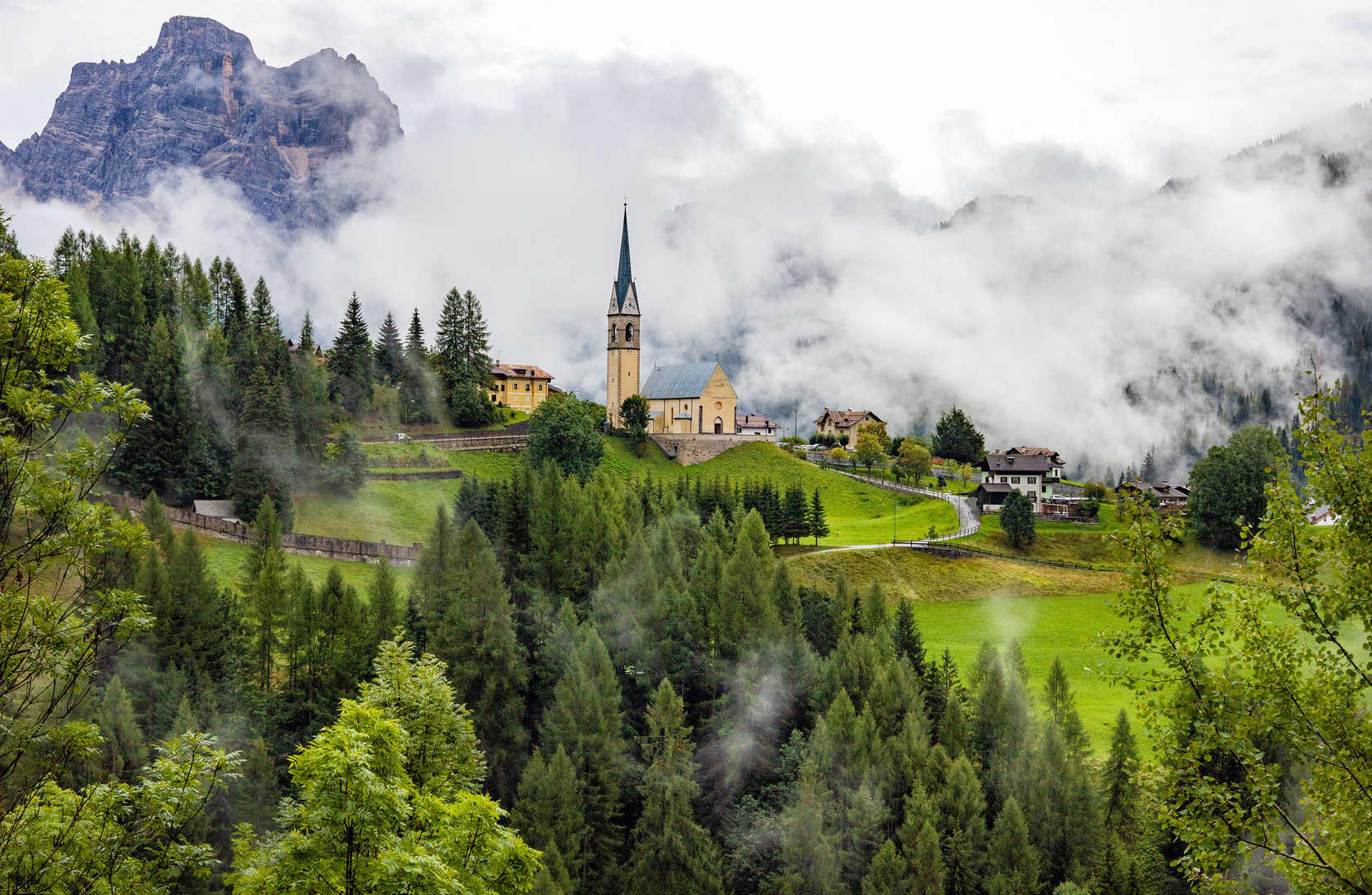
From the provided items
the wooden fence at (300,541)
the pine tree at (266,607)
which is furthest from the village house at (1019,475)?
the pine tree at (266,607)

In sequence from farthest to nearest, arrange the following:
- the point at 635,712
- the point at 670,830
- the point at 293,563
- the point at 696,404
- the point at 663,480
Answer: the point at 696,404 → the point at 663,480 → the point at 293,563 → the point at 635,712 → the point at 670,830

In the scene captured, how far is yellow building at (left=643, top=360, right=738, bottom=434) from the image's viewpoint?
10906cm

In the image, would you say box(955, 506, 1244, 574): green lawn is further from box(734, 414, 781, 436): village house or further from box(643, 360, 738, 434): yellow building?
box(734, 414, 781, 436): village house

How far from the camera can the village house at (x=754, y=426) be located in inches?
4734

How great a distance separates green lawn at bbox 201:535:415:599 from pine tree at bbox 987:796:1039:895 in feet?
109

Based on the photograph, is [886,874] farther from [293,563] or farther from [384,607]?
[293,563]

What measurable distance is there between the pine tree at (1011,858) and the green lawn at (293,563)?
33142 millimetres

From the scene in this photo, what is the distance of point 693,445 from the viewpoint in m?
105

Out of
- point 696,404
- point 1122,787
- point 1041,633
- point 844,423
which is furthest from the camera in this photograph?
point 844,423

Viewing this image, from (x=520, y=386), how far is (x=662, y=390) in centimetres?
1870

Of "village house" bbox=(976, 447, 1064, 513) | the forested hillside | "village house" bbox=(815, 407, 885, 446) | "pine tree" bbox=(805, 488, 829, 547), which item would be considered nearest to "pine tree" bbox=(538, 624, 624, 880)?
the forested hillside

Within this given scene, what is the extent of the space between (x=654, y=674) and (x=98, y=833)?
3546 cm

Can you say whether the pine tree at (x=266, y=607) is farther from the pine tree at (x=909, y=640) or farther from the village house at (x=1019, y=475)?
the village house at (x=1019, y=475)

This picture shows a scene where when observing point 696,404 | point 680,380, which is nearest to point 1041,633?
point 696,404
